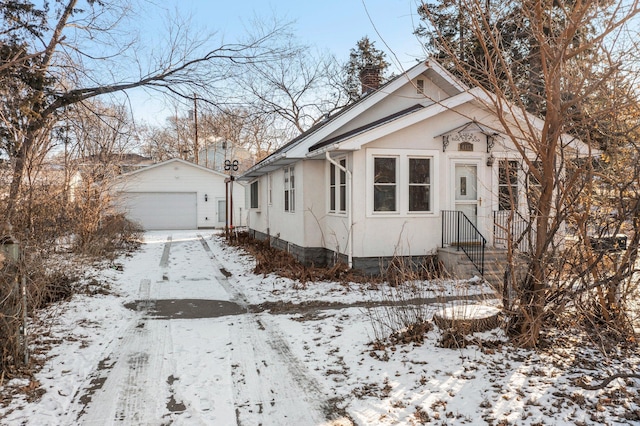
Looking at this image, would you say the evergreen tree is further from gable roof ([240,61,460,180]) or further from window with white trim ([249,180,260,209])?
gable roof ([240,61,460,180])

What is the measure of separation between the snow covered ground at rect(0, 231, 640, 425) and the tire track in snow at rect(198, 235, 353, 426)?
0.02 m

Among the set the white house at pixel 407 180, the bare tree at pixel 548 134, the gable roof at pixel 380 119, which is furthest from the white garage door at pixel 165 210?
the bare tree at pixel 548 134

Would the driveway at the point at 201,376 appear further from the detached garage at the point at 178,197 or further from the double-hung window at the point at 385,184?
the detached garage at the point at 178,197

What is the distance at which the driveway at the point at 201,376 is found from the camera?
3.87 meters

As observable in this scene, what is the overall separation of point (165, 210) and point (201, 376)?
23439 mm

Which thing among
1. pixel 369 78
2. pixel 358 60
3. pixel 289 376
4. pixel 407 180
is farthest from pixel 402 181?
pixel 358 60

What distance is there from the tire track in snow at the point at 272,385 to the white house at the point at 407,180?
4484 mm

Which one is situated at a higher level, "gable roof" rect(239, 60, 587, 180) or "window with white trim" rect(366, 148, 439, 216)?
"gable roof" rect(239, 60, 587, 180)

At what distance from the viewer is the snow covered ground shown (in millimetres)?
3791

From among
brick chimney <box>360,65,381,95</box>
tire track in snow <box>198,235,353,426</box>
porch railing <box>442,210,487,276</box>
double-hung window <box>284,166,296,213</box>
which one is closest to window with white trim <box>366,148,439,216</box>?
porch railing <box>442,210,487,276</box>

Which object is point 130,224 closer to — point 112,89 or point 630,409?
point 112,89

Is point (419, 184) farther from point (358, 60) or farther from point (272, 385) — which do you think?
point (358, 60)

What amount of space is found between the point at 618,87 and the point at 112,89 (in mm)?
8229

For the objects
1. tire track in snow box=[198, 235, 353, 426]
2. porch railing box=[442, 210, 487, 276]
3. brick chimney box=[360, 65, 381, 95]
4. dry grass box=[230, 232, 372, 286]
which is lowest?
tire track in snow box=[198, 235, 353, 426]
